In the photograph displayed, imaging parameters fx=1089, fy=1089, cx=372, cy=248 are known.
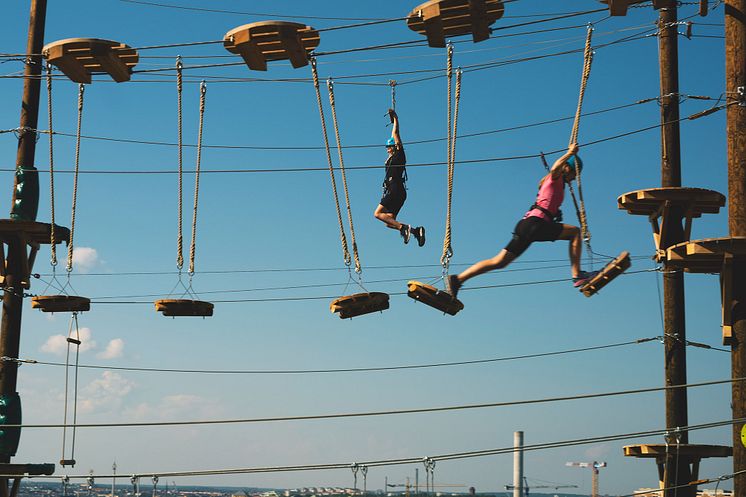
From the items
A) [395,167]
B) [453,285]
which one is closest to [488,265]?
[453,285]

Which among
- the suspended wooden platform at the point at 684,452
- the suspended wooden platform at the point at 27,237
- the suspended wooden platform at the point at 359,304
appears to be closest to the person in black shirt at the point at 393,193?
the suspended wooden platform at the point at 359,304

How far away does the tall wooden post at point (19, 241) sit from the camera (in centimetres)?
1730

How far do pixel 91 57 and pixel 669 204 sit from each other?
762 cm

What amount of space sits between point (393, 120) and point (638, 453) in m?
5.82

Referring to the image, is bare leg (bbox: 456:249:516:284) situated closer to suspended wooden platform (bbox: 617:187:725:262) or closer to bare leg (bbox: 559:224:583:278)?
bare leg (bbox: 559:224:583:278)

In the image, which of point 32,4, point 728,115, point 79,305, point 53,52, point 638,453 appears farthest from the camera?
point 32,4

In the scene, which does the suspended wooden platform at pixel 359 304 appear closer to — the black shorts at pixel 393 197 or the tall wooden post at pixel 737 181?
the black shorts at pixel 393 197

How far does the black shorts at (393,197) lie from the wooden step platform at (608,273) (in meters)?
3.31

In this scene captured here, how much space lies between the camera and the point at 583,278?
12.4 metres

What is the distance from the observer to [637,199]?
44.0 ft

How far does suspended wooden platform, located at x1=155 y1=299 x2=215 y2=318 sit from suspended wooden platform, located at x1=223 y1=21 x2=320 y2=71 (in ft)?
10.8

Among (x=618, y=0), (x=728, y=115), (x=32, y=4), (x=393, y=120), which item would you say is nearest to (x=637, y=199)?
(x=728, y=115)

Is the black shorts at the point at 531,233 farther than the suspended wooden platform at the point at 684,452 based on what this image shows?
No

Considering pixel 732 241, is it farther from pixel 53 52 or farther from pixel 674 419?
pixel 53 52
